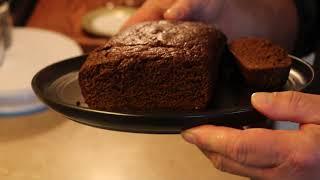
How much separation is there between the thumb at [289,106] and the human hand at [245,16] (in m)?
0.43

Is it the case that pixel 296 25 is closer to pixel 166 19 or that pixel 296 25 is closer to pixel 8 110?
pixel 166 19

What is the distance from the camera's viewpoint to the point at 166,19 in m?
1.05

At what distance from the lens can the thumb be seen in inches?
30.0

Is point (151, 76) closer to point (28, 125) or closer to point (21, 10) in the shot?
point (28, 125)

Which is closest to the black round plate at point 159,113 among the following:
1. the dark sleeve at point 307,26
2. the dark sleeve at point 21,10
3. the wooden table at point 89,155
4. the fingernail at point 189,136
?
the fingernail at point 189,136

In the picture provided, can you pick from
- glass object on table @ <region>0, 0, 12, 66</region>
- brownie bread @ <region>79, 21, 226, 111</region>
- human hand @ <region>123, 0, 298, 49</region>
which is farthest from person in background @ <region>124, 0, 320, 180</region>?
glass object on table @ <region>0, 0, 12, 66</region>

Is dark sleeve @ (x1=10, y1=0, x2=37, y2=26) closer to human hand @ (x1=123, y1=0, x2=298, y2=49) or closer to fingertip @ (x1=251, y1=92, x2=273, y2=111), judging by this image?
human hand @ (x1=123, y1=0, x2=298, y2=49)

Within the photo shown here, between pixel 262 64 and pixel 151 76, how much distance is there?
0.21 metres

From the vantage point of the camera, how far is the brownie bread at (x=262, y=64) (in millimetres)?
906

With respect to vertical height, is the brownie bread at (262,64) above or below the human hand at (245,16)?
above

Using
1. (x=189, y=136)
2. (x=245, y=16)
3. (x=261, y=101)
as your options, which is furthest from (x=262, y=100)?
(x=245, y=16)

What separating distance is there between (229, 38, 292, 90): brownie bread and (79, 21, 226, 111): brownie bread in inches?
3.0

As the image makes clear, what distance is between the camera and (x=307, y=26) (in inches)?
53.7

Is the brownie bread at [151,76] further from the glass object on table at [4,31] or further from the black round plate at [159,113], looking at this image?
the glass object on table at [4,31]
